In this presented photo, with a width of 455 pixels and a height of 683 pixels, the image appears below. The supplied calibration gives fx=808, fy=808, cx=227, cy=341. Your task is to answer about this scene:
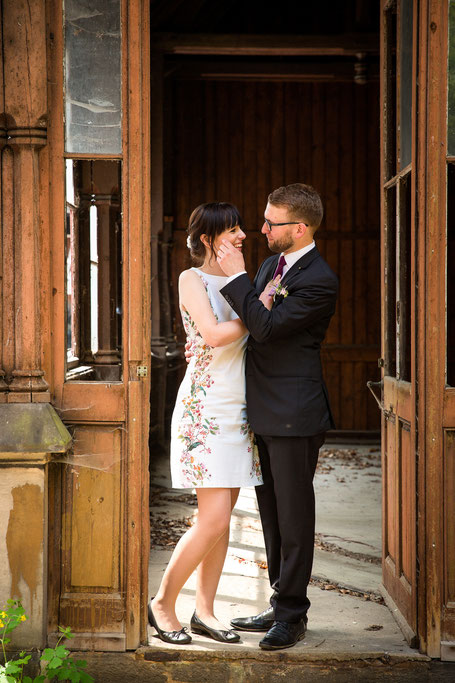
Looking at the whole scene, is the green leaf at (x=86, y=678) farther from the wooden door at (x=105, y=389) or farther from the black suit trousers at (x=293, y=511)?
the black suit trousers at (x=293, y=511)

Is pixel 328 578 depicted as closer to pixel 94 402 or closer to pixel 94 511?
pixel 94 511

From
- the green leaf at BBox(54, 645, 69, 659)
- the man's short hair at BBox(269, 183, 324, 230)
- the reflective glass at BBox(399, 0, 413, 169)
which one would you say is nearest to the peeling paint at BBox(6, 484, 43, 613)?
the green leaf at BBox(54, 645, 69, 659)

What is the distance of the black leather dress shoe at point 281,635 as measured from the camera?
3.28 metres

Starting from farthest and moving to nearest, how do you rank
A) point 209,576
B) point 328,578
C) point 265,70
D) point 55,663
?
point 265,70, point 328,578, point 209,576, point 55,663

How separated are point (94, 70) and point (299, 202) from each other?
99cm

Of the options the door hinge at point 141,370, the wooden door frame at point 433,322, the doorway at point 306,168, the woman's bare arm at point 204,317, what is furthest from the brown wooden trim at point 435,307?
the doorway at point 306,168

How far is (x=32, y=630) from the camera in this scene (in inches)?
125

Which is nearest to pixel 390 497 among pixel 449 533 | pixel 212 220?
pixel 449 533

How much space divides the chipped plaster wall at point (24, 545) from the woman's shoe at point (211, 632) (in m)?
0.64

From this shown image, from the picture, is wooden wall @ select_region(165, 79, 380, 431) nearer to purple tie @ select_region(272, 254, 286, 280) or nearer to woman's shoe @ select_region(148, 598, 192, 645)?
purple tie @ select_region(272, 254, 286, 280)

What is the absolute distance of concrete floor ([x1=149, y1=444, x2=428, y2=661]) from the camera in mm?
3361

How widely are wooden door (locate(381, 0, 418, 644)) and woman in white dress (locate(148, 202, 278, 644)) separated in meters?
0.74

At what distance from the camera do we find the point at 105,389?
3342 mm

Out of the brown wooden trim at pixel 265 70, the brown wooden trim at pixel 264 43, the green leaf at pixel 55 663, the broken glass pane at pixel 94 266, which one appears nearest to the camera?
the green leaf at pixel 55 663
